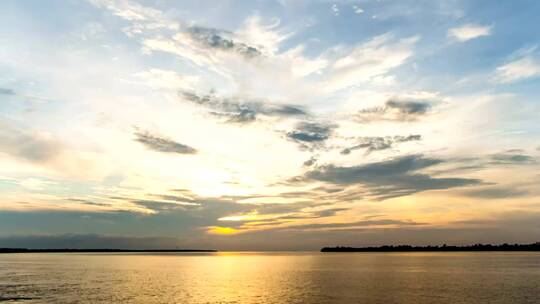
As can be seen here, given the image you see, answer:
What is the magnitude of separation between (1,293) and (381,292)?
64777 mm

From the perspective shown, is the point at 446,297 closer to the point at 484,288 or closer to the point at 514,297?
the point at 514,297

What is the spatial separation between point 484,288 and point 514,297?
15.1 metres

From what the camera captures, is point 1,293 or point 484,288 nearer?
point 1,293

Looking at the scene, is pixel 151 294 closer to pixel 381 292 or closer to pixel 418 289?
pixel 381 292

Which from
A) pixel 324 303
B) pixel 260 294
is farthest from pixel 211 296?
pixel 324 303

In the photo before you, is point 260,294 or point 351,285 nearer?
point 260,294

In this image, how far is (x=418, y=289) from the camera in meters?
84.2

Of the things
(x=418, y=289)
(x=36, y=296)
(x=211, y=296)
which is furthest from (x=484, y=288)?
(x=36, y=296)

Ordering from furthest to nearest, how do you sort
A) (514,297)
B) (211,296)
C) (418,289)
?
(418,289) < (211,296) < (514,297)

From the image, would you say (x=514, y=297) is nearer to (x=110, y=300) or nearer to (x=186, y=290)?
(x=186, y=290)

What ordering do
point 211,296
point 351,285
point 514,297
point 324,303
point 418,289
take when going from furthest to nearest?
1. point 351,285
2. point 418,289
3. point 211,296
4. point 514,297
5. point 324,303

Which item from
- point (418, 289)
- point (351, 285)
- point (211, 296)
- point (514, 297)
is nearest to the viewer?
point (514, 297)

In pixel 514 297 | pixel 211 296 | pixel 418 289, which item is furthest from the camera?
pixel 418 289

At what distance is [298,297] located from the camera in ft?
240
